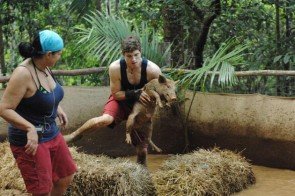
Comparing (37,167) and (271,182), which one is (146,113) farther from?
(37,167)

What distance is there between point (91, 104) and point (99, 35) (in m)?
0.82

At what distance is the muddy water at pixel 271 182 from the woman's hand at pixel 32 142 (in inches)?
92.1

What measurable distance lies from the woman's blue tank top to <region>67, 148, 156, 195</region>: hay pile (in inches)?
47.1

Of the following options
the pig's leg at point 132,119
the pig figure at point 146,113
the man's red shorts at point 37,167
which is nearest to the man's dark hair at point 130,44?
the pig figure at point 146,113

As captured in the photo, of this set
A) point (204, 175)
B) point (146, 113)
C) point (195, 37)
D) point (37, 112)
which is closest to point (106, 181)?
point (146, 113)

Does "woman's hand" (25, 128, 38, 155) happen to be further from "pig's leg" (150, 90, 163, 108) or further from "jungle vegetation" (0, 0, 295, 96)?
"jungle vegetation" (0, 0, 295, 96)

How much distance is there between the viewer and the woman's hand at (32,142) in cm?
304

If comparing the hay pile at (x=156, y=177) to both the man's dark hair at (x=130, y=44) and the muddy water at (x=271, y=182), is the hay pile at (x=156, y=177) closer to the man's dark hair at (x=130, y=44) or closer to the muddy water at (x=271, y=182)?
the muddy water at (x=271, y=182)

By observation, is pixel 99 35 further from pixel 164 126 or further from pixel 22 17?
pixel 22 17

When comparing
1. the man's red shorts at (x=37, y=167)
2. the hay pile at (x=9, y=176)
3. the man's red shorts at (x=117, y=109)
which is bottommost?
the hay pile at (x=9, y=176)

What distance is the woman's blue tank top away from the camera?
3146 millimetres

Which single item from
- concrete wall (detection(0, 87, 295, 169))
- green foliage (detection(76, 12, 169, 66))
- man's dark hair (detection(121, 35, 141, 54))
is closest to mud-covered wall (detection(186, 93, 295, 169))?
concrete wall (detection(0, 87, 295, 169))

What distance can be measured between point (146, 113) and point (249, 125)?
1410mm

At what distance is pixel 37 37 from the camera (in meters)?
3.20
